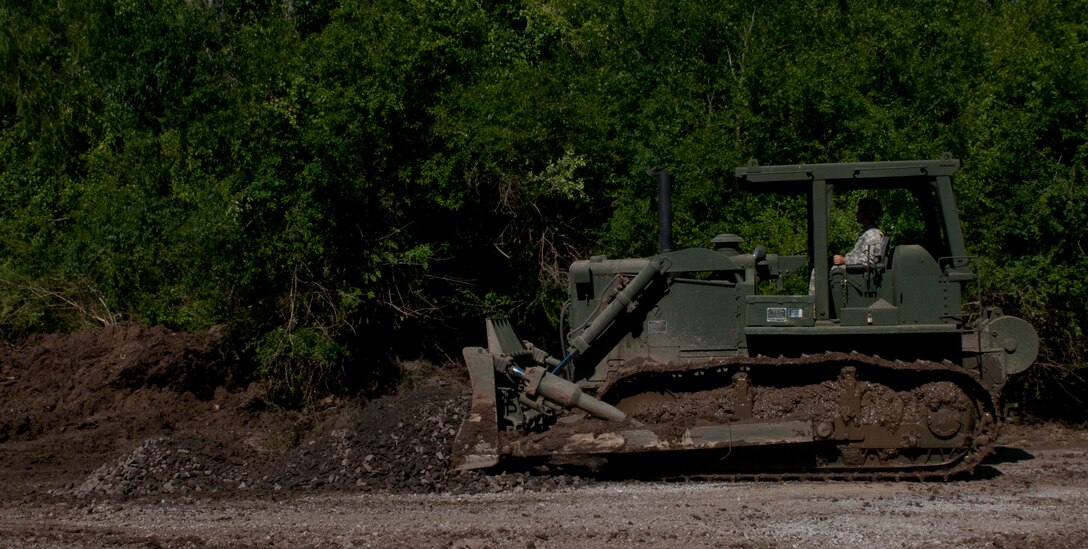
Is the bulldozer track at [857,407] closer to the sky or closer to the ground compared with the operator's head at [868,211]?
closer to the ground

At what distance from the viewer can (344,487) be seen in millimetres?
11031

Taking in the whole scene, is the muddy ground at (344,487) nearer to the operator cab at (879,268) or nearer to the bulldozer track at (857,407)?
the bulldozer track at (857,407)

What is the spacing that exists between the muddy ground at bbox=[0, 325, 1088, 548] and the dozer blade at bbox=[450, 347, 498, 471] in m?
0.36

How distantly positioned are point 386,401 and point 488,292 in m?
3.41

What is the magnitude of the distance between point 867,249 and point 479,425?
416 cm

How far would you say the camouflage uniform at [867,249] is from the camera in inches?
420

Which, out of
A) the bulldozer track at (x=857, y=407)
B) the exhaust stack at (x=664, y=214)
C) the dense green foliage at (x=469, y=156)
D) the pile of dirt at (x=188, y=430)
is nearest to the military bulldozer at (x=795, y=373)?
the bulldozer track at (x=857, y=407)

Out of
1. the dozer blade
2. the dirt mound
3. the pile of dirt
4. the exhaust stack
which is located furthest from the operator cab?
the dirt mound

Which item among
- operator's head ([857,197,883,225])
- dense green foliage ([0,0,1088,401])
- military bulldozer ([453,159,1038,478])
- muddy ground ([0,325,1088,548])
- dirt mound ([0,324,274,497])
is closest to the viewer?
muddy ground ([0,325,1088,548])

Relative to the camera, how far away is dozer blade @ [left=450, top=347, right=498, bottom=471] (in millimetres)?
10289

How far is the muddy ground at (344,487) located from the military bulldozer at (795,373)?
387 millimetres

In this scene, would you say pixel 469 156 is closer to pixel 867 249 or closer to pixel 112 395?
pixel 112 395

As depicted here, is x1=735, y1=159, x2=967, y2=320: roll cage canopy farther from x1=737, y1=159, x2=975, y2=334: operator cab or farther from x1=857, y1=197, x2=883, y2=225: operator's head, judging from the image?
x1=857, y1=197, x2=883, y2=225: operator's head

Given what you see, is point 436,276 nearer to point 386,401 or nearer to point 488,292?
point 488,292
